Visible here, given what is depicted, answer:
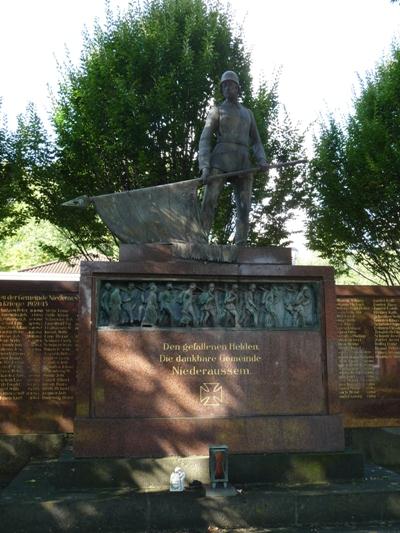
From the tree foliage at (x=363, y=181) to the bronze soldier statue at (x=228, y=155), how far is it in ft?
21.9

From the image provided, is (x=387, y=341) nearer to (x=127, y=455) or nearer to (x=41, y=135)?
(x=127, y=455)

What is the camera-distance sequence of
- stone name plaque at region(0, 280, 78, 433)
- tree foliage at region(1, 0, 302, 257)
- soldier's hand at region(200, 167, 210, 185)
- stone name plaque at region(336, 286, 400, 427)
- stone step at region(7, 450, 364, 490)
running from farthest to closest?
tree foliage at region(1, 0, 302, 257) → stone name plaque at region(336, 286, 400, 427) → stone name plaque at region(0, 280, 78, 433) → soldier's hand at region(200, 167, 210, 185) → stone step at region(7, 450, 364, 490)

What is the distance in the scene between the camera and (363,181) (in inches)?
577

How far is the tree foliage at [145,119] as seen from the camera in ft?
45.8

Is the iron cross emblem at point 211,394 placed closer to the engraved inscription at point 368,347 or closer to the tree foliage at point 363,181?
the engraved inscription at point 368,347

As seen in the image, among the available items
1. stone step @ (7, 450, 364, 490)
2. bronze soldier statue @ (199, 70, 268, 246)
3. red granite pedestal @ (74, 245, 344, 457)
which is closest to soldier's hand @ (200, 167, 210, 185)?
bronze soldier statue @ (199, 70, 268, 246)

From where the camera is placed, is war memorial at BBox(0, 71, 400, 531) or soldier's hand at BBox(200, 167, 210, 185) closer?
war memorial at BBox(0, 71, 400, 531)

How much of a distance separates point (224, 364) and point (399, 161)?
A: 29.3 feet

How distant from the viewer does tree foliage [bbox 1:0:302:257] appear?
14.0 meters

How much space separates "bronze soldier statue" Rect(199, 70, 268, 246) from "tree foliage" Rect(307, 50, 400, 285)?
6666 mm

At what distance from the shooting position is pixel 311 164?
15820 millimetres

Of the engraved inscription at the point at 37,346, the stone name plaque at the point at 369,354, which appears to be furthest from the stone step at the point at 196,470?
the stone name plaque at the point at 369,354

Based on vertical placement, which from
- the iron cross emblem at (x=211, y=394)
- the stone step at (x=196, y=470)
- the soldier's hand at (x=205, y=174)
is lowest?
the stone step at (x=196, y=470)

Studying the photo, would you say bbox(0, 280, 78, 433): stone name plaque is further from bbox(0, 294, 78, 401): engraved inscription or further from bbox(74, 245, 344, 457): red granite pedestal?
bbox(74, 245, 344, 457): red granite pedestal
